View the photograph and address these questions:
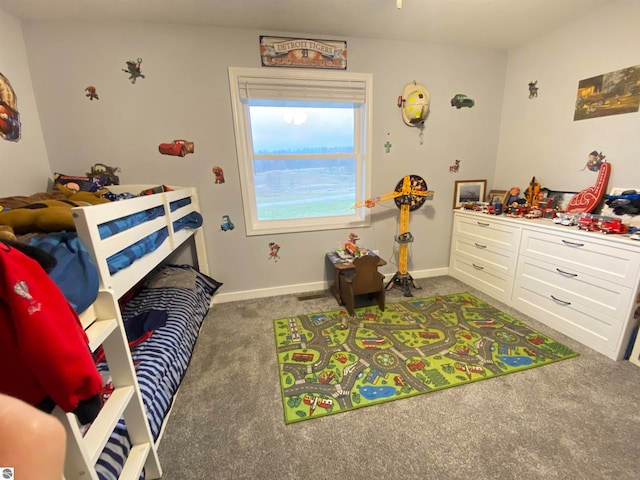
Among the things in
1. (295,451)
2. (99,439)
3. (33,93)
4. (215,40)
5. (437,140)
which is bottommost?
(295,451)

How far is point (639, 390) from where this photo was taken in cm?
146

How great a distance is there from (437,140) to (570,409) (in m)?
2.28

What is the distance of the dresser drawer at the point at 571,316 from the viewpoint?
1.70 meters

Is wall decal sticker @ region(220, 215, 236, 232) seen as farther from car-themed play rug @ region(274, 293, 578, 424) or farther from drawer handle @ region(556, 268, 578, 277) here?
drawer handle @ region(556, 268, 578, 277)

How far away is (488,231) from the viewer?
2510mm

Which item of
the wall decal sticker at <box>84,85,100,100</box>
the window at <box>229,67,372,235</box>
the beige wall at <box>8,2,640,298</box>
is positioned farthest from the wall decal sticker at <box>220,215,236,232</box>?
the wall decal sticker at <box>84,85,100,100</box>

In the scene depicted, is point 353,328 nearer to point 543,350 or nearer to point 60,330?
point 543,350

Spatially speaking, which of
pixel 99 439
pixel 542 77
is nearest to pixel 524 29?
pixel 542 77

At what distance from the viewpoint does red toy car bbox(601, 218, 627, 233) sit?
5.59 ft

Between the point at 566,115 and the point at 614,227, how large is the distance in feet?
3.66

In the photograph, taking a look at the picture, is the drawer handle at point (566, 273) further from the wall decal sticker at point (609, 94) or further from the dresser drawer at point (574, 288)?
the wall decal sticker at point (609, 94)

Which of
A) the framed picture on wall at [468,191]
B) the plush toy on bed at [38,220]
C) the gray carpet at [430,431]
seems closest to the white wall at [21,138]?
the plush toy on bed at [38,220]

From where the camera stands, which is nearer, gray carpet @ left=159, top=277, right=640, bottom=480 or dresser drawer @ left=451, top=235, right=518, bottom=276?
gray carpet @ left=159, top=277, right=640, bottom=480

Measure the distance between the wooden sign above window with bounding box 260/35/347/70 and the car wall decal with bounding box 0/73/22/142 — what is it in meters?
1.69
